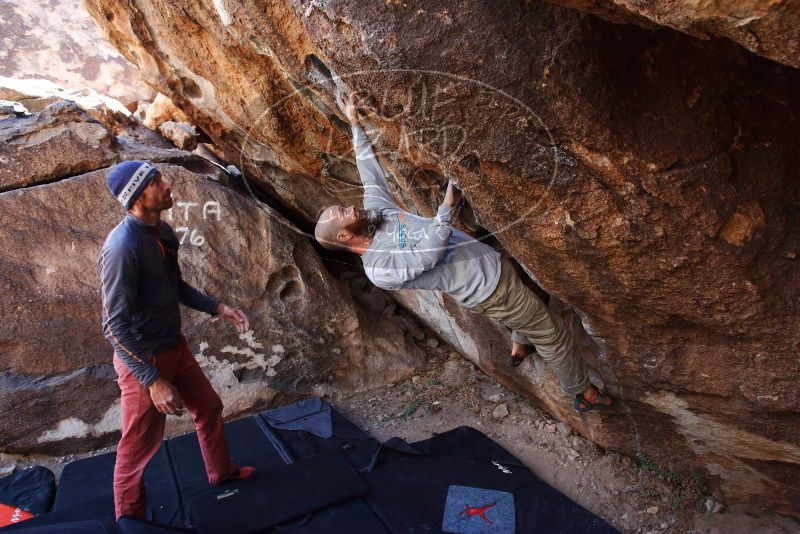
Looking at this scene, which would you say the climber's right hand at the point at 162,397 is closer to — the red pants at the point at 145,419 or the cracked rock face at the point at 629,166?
the red pants at the point at 145,419

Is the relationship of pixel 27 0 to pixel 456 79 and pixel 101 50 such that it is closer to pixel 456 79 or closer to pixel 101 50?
pixel 101 50

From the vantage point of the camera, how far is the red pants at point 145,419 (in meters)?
2.87

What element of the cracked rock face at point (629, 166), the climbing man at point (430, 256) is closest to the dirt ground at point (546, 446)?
the cracked rock face at point (629, 166)

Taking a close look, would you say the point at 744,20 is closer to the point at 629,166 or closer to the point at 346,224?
the point at 629,166

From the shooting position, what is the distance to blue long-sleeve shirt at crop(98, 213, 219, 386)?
2689 millimetres

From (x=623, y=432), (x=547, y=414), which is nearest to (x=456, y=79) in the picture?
(x=623, y=432)

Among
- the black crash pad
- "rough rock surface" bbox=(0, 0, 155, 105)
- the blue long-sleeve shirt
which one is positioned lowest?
the black crash pad

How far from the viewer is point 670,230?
8.02ft

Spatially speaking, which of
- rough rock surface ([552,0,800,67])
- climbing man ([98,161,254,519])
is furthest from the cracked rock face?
climbing man ([98,161,254,519])

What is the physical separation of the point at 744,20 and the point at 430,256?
1.63m

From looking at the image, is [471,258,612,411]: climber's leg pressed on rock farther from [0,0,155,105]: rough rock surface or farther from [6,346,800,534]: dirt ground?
Answer: [0,0,155,105]: rough rock surface

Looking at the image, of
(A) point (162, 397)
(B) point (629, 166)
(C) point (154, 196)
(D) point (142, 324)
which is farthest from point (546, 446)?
(C) point (154, 196)

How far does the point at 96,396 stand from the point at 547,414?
332 cm

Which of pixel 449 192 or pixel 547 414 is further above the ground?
pixel 449 192
